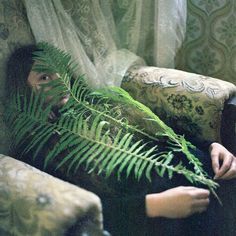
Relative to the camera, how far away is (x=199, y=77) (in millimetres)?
1237

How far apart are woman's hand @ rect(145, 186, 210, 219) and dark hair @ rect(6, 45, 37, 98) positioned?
1.45 feet

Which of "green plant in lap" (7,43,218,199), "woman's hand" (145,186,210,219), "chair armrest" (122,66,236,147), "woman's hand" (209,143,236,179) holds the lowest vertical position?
"woman's hand" (209,143,236,179)

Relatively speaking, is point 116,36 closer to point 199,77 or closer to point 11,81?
point 199,77

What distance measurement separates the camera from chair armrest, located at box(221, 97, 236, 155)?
3.76 ft

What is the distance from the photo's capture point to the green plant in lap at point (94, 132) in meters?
0.79

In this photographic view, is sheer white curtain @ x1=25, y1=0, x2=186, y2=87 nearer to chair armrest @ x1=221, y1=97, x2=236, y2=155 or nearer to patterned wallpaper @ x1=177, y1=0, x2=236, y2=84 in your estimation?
patterned wallpaper @ x1=177, y1=0, x2=236, y2=84

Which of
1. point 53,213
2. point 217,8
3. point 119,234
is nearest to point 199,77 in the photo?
point 217,8

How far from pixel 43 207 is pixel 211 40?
1244mm

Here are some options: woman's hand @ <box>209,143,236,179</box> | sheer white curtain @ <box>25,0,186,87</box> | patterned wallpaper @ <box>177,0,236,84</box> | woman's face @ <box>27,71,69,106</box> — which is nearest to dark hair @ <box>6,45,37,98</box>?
woman's face @ <box>27,71,69,106</box>

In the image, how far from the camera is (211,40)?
5.43 ft

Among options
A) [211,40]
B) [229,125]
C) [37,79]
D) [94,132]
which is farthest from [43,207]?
[211,40]

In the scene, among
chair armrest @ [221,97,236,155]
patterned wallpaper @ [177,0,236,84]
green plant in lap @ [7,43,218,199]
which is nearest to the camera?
green plant in lap @ [7,43,218,199]

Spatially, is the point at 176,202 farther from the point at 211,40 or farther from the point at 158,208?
the point at 211,40

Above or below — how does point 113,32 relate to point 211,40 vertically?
above
